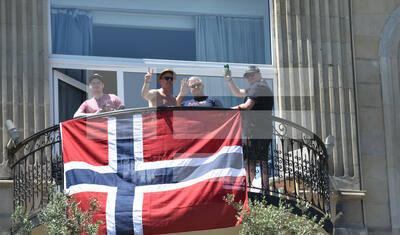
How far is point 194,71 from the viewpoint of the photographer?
15.8m

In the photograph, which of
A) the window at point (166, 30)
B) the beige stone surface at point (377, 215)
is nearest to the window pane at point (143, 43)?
the window at point (166, 30)

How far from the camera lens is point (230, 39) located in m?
16.3

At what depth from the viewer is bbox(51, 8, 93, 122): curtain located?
15.0m

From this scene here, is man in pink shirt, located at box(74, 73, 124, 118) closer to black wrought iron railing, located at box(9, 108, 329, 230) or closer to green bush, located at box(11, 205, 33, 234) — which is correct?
black wrought iron railing, located at box(9, 108, 329, 230)

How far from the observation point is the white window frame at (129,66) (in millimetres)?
14992

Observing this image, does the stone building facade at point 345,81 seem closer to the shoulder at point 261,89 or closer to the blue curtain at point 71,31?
the blue curtain at point 71,31

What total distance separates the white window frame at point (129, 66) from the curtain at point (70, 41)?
0.41ft

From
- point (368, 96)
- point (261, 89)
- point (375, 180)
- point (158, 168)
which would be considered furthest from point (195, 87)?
point (375, 180)

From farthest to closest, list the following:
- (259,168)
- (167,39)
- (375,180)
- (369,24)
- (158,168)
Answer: (369,24) < (167,39) < (375,180) < (259,168) < (158,168)

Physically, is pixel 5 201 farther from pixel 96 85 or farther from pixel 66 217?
pixel 96 85

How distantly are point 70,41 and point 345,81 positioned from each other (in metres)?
4.68

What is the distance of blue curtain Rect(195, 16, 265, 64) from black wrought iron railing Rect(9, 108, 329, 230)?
201 centimetres

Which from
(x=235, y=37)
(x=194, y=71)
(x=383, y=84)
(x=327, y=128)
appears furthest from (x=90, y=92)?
(x=383, y=84)

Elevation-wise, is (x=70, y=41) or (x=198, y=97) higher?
(x=70, y=41)
